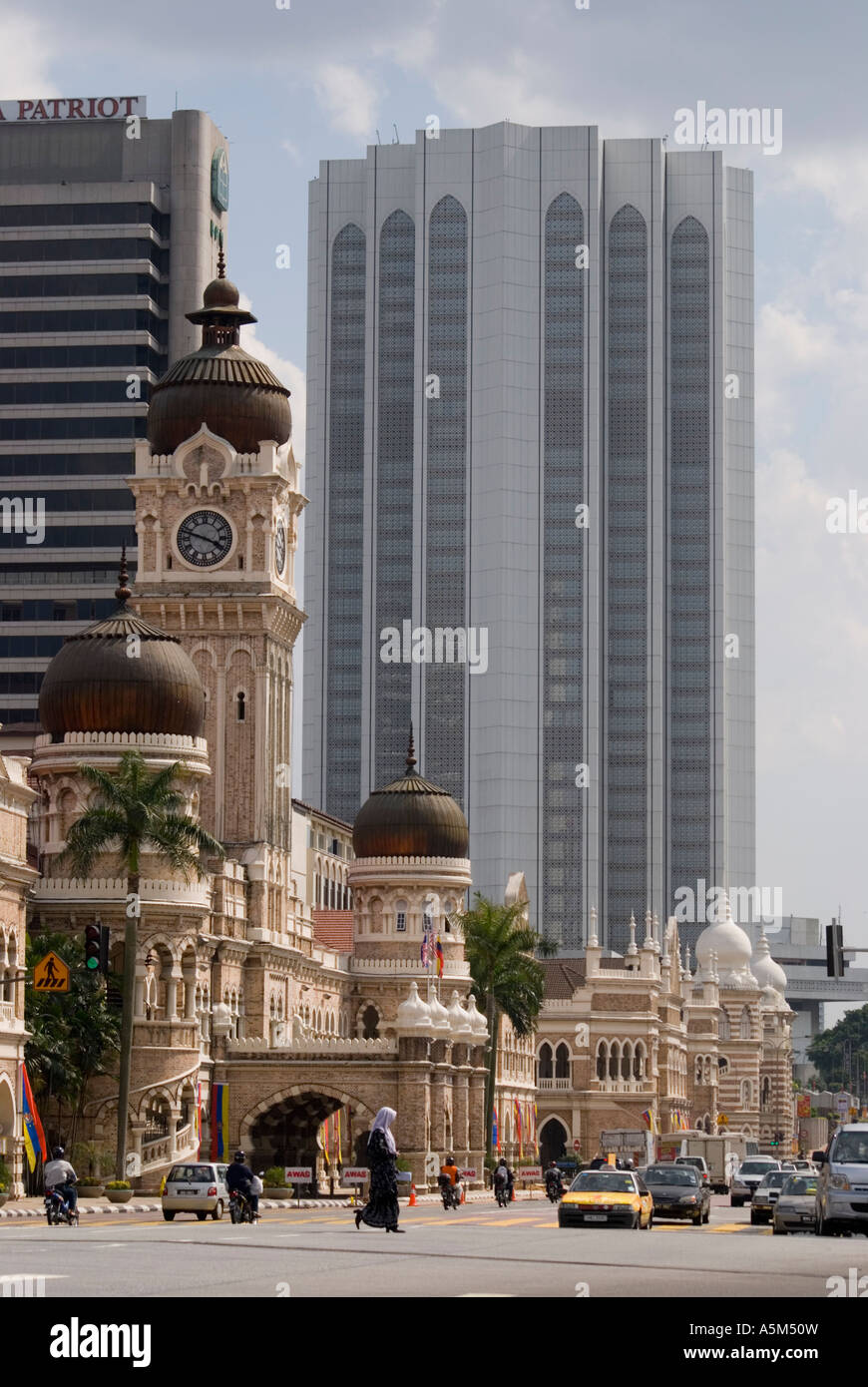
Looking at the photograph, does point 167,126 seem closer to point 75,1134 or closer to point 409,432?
point 409,432

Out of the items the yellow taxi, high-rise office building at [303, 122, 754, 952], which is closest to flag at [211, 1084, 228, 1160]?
the yellow taxi

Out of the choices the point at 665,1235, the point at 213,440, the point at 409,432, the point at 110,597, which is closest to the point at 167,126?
the point at 110,597

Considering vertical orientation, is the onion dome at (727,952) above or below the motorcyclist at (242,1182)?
above

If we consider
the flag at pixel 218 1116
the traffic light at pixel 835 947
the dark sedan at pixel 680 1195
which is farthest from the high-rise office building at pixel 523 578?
the dark sedan at pixel 680 1195

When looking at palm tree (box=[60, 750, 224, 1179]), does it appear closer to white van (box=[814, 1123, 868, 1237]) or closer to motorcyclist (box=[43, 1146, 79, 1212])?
motorcyclist (box=[43, 1146, 79, 1212])

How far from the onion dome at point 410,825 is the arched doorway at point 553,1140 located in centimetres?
3145

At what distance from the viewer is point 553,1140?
472ft

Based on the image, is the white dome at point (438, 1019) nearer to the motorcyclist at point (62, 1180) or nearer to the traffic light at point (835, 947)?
the traffic light at point (835, 947)

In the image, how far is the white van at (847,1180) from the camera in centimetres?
4303

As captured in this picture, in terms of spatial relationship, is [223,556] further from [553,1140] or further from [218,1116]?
[553,1140]

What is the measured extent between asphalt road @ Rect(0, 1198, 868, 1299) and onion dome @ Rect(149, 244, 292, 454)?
57.1 metres

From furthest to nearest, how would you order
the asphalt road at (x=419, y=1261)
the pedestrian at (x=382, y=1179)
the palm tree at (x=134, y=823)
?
the palm tree at (x=134, y=823) → the pedestrian at (x=382, y=1179) → the asphalt road at (x=419, y=1261)

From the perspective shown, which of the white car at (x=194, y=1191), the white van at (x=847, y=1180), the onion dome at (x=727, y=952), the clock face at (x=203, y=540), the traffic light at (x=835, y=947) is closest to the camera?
the white van at (x=847, y=1180)
